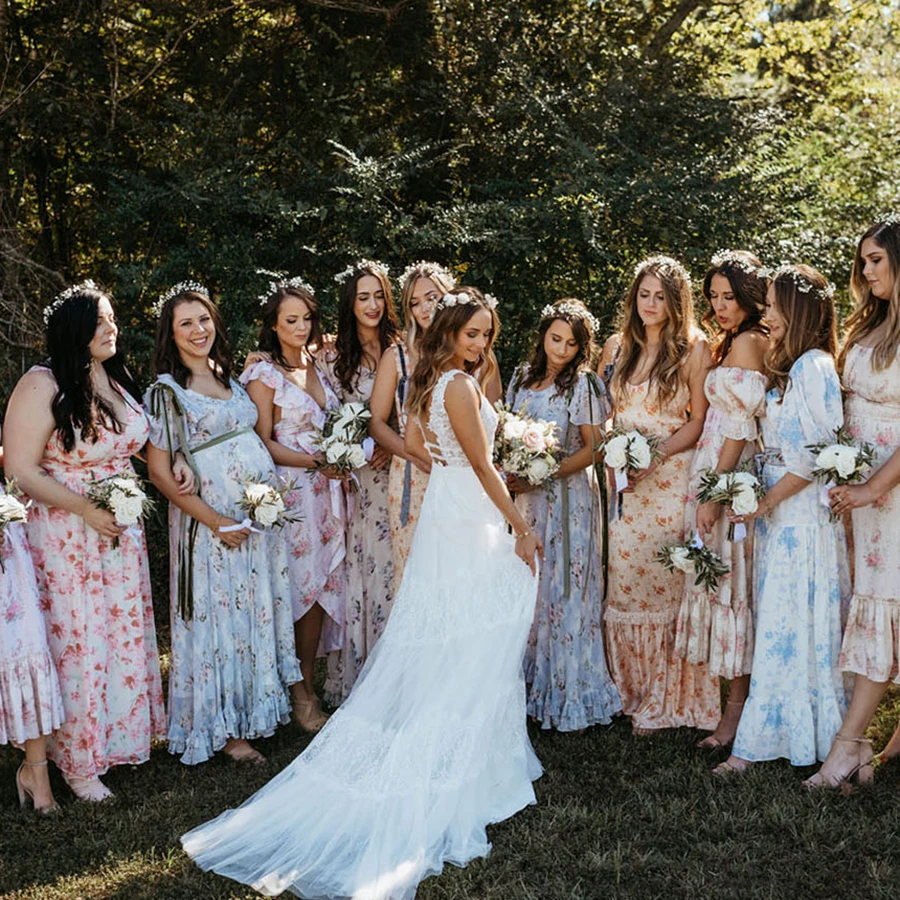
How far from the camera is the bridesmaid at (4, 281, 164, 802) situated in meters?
4.80

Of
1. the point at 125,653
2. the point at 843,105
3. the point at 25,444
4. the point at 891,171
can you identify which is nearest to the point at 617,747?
the point at 125,653

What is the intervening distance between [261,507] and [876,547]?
2925 millimetres

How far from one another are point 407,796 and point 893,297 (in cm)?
305

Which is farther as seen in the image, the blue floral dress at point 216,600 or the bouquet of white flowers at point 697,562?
the blue floral dress at point 216,600

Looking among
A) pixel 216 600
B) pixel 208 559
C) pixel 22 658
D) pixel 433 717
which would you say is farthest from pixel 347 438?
pixel 22 658

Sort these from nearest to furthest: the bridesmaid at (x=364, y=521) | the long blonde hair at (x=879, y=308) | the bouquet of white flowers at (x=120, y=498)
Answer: the long blonde hair at (x=879, y=308) < the bouquet of white flowers at (x=120, y=498) < the bridesmaid at (x=364, y=521)

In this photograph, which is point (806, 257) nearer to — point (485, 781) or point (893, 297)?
point (893, 297)

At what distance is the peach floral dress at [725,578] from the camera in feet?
16.9

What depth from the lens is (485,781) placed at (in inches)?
177

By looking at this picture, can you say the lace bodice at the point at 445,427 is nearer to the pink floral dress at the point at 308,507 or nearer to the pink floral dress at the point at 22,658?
the pink floral dress at the point at 308,507

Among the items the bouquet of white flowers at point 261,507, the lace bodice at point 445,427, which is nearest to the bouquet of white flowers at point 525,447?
the lace bodice at point 445,427

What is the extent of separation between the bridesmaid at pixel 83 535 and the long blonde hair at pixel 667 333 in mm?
2630

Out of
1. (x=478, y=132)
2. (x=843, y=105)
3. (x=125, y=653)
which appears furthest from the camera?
(x=843, y=105)

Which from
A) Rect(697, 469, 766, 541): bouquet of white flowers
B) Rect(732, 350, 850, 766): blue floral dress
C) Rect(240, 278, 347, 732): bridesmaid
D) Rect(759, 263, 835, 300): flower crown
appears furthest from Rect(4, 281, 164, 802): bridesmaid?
Rect(759, 263, 835, 300): flower crown
